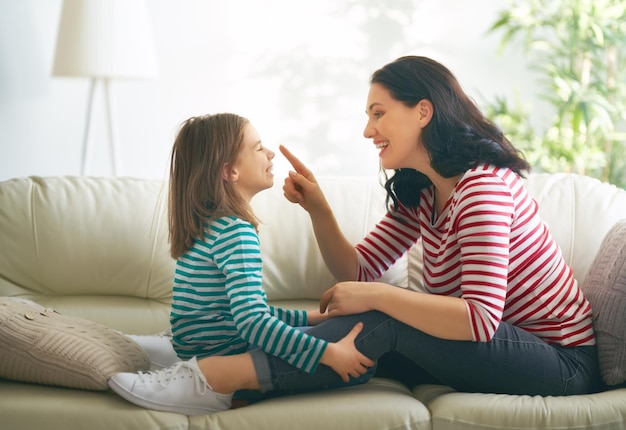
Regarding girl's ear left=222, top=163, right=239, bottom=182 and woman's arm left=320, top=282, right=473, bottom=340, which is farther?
girl's ear left=222, top=163, right=239, bottom=182

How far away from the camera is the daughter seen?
1.56m

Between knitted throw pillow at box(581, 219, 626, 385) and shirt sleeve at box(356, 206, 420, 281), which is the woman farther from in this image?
shirt sleeve at box(356, 206, 420, 281)

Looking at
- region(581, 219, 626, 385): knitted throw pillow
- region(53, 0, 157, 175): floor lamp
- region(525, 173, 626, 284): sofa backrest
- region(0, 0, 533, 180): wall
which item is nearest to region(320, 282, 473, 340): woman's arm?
region(581, 219, 626, 385): knitted throw pillow

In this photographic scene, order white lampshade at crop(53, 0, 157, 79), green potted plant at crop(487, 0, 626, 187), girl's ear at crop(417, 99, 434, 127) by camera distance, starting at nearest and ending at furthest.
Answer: girl's ear at crop(417, 99, 434, 127), white lampshade at crop(53, 0, 157, 79), green potted plant at crop(487, 0, 626, 187)

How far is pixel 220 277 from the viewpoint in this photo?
5.51ft

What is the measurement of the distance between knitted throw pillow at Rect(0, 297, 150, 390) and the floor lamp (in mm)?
1310

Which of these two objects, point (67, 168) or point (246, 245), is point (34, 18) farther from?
point (246, 245)

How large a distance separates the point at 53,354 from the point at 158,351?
0.30 metres

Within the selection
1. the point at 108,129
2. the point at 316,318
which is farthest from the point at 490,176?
the point at 108,129

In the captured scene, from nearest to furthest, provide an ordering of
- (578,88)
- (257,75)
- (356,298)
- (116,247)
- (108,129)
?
(356,298) → (116,247) → (108,129) → (578,88) → (257,75)

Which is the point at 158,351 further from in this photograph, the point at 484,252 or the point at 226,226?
the point at 484,252

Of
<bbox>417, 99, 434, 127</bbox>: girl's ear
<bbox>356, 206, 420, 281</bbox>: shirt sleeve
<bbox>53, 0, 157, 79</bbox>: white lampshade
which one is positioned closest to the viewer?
<bbox>417, 99, 434, 127</bbox>: girl's ear

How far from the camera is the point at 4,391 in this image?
1557 millimetres

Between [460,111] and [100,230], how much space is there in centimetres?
102
